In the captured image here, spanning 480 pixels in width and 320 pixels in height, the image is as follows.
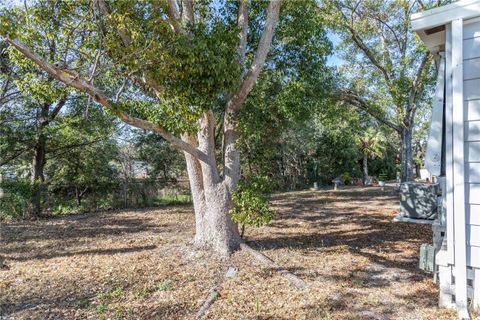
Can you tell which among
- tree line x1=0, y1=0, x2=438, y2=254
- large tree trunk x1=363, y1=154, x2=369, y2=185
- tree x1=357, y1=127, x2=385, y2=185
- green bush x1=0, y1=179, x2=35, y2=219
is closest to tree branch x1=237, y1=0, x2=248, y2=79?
tree line x1=0, y1=0, x2=438, y2=254

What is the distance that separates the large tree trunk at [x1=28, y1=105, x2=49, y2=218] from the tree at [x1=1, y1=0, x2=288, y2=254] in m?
5.96

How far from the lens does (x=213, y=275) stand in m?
3.89

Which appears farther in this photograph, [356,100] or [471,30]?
[356,100]

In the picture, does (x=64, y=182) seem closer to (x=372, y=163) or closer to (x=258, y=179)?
(x=258, y=179)

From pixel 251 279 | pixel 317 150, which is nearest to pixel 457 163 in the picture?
pixel 251 279

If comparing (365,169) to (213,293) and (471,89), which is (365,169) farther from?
(213,293)

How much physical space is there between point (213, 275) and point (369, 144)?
19.5 m

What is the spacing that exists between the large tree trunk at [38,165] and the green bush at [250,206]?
7160 mm

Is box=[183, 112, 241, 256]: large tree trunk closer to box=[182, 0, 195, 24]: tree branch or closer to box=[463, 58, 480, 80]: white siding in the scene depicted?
box=[182, 0, 195, 24]: tree branch

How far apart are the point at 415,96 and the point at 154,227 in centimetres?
1005

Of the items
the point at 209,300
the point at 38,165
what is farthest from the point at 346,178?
the point at 209,300

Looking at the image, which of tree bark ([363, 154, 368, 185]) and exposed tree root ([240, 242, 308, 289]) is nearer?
exposed tree root ([240, 242, 308, 289])

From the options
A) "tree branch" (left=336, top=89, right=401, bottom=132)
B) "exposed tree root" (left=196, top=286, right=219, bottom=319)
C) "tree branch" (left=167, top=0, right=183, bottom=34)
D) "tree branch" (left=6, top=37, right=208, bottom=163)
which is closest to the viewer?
"exposed tree root" (left=196, top=286, right=219, bottom=319)

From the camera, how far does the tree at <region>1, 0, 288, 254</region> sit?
3607mm
